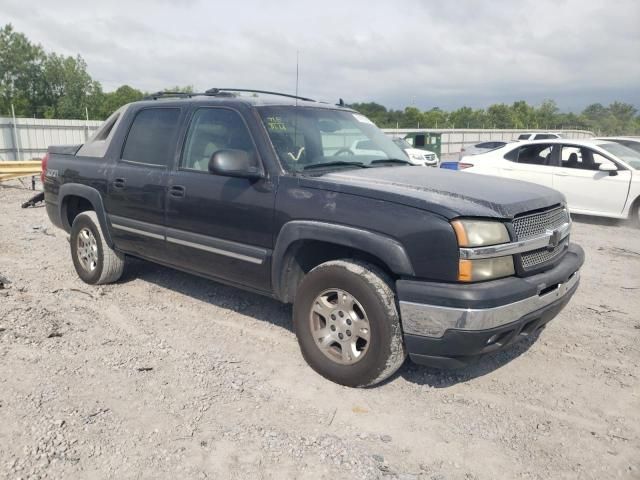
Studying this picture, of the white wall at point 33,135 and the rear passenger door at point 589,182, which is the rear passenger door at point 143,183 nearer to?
the rear passenger door at point 589,182

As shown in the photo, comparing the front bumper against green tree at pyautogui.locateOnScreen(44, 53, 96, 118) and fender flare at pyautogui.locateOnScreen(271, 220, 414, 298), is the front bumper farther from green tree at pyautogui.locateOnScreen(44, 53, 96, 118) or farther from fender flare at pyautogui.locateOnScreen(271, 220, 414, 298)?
green tree at pyautogui.locateOnScreen(44, 53, 96, 118)

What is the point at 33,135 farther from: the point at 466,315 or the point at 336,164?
the point at 466,315

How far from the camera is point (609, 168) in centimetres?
927

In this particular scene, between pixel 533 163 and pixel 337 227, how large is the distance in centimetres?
795

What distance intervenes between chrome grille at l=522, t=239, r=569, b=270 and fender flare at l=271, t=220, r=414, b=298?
728 mm

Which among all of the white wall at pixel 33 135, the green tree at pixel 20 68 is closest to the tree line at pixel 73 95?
the green tree at pixel 20 68

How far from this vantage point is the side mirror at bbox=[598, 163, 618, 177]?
9.21 meters

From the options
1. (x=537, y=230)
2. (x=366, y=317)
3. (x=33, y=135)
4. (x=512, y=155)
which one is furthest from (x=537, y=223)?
(x=33, y=135)

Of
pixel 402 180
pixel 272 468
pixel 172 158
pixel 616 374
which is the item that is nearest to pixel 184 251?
pixel 172 158

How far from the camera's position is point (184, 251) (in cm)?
449

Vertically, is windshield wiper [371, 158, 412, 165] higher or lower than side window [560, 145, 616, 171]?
higher

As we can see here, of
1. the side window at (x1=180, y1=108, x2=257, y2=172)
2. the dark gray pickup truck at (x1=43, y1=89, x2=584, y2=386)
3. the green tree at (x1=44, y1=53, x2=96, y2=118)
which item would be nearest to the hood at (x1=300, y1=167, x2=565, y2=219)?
the dark gray pickup truck at (x1=43, y1=89, x2=584, y2=386)

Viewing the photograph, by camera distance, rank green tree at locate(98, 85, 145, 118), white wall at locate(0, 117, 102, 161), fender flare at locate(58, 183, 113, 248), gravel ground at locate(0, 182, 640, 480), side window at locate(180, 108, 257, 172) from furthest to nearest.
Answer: green tree at locate(98, 85, 145, 118) < white wall at locate(0, 117, 102, 161) < fender flare at locate(58, 183, 113, 248) < side window at locate(180, 108, 257, 172) < gravel ground at locate(0, 182, 640, 480)

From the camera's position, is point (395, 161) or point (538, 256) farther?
point (395, 161)
